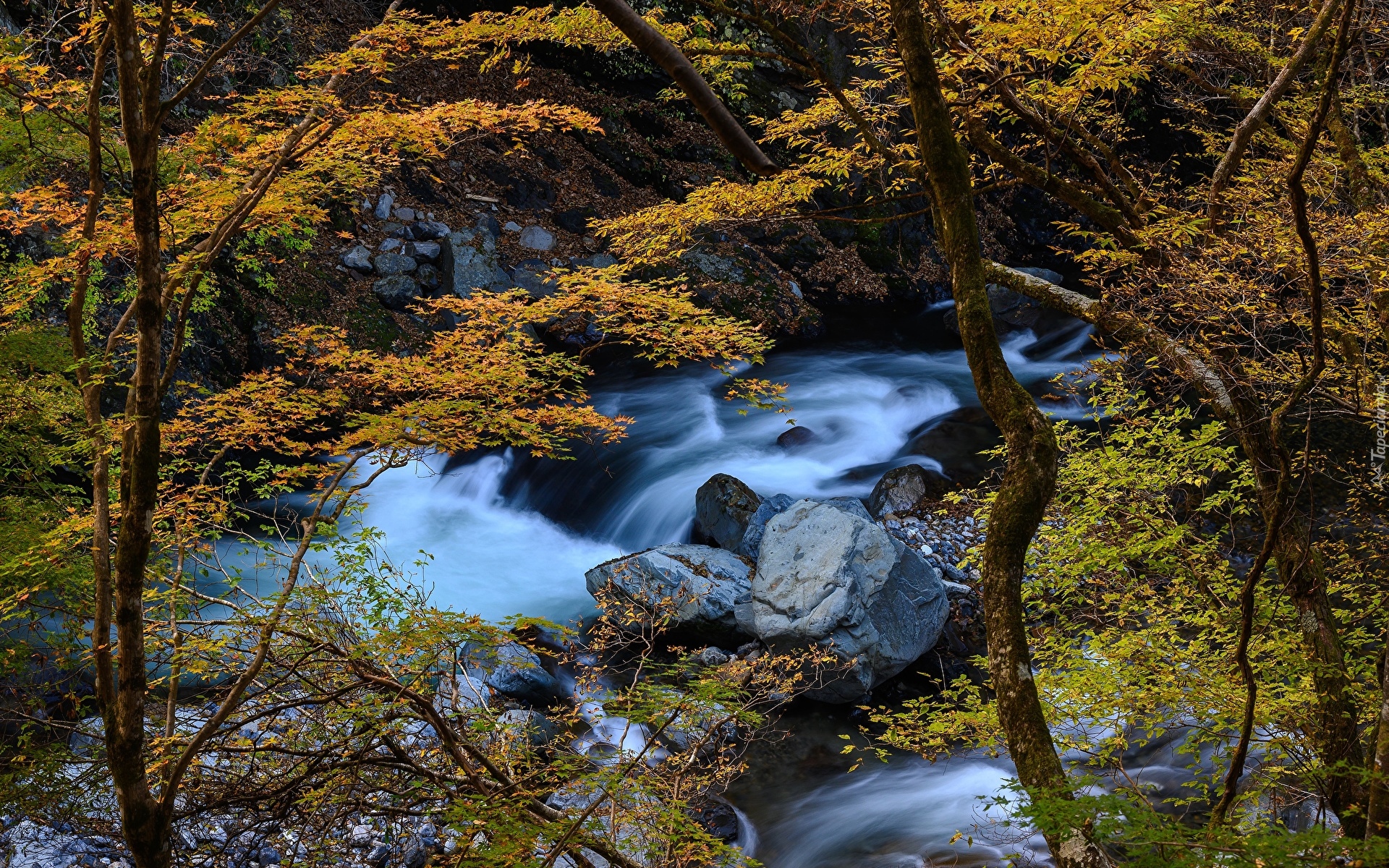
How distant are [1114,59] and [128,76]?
14.5 feet

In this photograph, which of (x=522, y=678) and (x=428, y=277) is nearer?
(x=522, y=678)

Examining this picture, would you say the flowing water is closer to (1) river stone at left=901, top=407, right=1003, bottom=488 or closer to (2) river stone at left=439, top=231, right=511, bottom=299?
(1) river stone at left=901, top=407, right=1003, bottom=488

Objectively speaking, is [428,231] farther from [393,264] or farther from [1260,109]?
[1260,109]

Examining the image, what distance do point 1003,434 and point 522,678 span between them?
17.6 feet

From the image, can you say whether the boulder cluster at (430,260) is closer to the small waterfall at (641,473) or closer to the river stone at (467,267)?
the river stone at (467,267)

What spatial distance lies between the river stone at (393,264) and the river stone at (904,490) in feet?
25.9

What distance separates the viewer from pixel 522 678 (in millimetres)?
7176

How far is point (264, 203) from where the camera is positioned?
4.48 meters

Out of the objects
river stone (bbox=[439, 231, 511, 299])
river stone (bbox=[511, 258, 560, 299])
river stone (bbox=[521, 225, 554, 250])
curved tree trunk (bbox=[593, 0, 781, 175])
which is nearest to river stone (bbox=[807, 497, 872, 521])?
curved tree trunk (bbox=[593, 0, 781, 175])

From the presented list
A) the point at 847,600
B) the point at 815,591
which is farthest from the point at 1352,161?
the point at 815,591

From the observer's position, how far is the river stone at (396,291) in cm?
1315

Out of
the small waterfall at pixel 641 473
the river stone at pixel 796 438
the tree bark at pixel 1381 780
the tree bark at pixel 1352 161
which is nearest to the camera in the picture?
the tree bark at pixel 1381 780

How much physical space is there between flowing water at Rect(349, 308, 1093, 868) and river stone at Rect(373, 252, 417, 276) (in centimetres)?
349

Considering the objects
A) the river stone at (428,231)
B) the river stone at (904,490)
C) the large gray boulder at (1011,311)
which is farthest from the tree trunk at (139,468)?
the large gray boulder at (1011,311)
